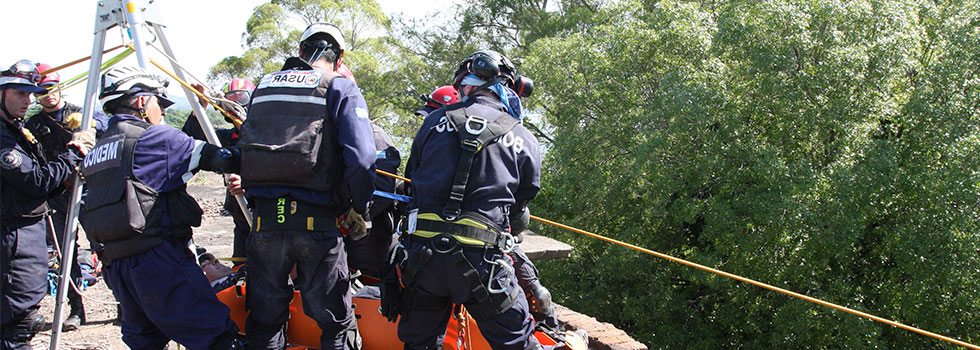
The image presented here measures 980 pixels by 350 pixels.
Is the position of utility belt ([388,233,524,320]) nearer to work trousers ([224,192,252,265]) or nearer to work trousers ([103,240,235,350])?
work trousers ([103,240,235,350])

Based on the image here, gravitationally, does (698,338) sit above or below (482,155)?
below

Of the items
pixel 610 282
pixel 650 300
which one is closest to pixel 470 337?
pixel 650 300

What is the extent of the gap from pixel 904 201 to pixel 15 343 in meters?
12.0

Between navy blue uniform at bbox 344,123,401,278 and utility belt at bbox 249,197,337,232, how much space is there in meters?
0.82

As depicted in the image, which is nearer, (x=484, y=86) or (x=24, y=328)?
(x=484, y=86)

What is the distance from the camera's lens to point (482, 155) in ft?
10.6

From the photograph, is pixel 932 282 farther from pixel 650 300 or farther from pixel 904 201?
pixel 650 300

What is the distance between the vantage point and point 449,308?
3438mm

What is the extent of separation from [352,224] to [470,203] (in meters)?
0.78

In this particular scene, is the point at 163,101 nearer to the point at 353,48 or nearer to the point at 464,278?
the point at 464,278

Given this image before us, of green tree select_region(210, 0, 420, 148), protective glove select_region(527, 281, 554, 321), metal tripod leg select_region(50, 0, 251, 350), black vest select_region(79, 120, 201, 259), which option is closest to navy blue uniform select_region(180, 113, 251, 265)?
metal tripod leg select_region(50, 0, 251, 350)

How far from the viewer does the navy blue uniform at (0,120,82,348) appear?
3955mm

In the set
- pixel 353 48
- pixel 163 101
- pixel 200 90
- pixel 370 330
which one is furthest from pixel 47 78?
pixel 353 48

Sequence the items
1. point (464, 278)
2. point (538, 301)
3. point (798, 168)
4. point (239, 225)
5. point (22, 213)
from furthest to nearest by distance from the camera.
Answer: point (798, 168)
point (239, 225)
point (22, 213)
point (538, 301)
point (464, 278)
